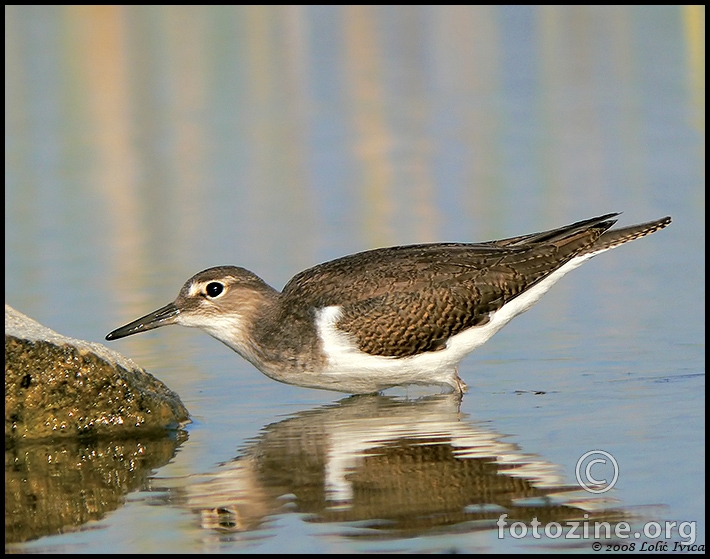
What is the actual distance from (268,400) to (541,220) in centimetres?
625

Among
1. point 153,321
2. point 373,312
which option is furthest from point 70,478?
point 373,312

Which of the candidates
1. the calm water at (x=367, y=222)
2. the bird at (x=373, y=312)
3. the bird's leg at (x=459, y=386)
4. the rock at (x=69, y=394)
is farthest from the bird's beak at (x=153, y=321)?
the bird's leg at (x=459, y=386)

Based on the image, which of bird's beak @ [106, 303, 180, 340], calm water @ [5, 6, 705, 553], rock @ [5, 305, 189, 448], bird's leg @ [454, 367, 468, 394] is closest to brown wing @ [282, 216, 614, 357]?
bird's leg @ [454, 367, 468, 394]

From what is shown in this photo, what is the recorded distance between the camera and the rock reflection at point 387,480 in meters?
8.44

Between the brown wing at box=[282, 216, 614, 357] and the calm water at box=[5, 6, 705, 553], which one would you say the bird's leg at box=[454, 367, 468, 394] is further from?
the brown wing at box=[282, 216, 614, 357]

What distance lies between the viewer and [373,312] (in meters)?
11.4

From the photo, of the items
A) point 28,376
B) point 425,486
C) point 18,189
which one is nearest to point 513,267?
point 425,486

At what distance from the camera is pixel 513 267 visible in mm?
11930

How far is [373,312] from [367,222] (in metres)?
6.04

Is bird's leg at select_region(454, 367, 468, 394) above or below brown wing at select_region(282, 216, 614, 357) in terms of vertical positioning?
below

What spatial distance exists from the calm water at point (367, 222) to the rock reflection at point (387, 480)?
25mm

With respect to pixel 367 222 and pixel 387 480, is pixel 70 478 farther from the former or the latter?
pixel 367 222

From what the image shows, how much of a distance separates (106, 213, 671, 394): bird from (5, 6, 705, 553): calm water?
0.32 metres

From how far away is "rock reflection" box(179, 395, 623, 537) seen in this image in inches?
332
